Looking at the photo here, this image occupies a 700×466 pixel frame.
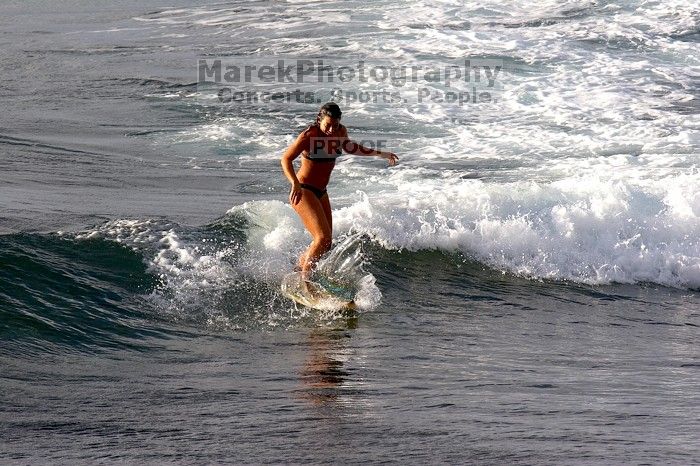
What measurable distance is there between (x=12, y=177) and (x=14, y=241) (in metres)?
2.78

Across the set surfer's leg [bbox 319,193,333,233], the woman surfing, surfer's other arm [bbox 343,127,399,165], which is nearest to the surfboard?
the woman surfing

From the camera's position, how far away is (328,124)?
890cm

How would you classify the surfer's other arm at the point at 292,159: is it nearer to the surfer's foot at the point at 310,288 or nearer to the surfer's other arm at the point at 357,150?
the surfer's other arm at the point at 357,150

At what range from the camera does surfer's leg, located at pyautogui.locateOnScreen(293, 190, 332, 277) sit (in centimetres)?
938

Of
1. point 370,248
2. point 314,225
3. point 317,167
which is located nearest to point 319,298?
point 314,225

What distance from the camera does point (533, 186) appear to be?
12.8 m

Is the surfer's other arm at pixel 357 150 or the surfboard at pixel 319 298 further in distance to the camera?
the surfboard at pixel 319 298

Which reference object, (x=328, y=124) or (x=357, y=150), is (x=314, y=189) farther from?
(x=328, y=124)

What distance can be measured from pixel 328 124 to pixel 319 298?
1.58 meters

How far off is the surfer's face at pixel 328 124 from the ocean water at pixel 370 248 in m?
1.33

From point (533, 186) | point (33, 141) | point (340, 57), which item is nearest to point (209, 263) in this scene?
point (533, 186)

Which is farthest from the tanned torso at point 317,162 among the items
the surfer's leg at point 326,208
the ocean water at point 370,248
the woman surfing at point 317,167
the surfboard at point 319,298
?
the surfboard at point 319,298

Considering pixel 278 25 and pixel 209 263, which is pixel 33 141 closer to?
pixel 209 263

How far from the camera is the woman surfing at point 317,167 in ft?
29.4
